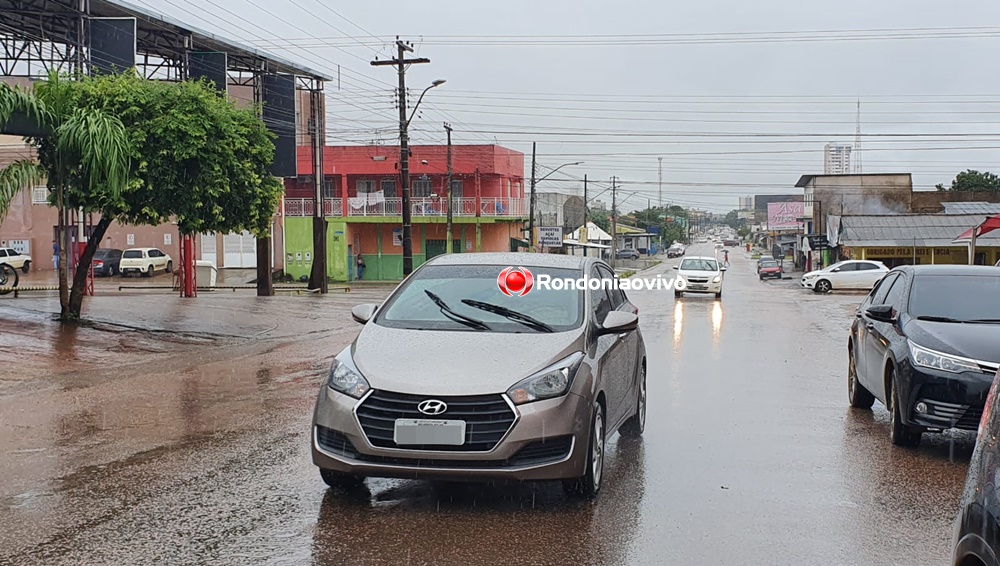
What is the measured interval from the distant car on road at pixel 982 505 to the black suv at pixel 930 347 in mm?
4929

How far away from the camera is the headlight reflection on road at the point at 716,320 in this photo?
1994 centimetres

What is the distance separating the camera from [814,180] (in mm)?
84438

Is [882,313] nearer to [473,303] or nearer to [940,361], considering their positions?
[940,361]

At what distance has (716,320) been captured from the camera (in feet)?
78.7

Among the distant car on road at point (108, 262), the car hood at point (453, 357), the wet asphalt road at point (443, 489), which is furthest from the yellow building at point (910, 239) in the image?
the car hood at point (453, 357)

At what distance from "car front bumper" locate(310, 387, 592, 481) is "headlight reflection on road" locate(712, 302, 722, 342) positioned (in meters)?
Answer: 13.0

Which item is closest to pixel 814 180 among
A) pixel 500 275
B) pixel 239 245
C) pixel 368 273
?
pixel 368 273

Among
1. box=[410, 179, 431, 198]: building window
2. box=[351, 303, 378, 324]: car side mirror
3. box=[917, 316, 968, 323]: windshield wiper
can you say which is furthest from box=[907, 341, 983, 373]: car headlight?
box=[410, 179, 431, 198]: building window

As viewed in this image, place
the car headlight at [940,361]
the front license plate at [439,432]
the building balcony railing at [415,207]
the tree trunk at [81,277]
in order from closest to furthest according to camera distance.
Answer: the front license plate at [439,432], the car headlight at [940,361], the tree trunk at [81,277], the building balcony railing at [415,207]

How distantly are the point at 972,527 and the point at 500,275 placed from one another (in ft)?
16.2

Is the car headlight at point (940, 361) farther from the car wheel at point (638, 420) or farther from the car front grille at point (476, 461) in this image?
the car front grille at point (476, 461)

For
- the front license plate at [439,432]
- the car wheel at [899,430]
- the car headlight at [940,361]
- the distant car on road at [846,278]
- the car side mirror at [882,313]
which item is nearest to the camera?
the front license plate at [439,432]

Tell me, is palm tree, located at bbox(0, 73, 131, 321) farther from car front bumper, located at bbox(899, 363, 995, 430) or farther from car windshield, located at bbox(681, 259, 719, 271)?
car windshield, located at bbox(681, 259, 719, 271)

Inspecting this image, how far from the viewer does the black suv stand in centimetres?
781
